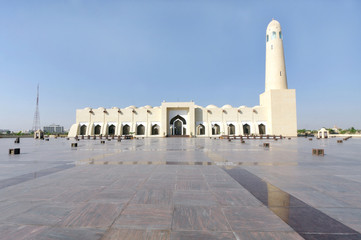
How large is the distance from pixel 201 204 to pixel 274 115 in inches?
1502

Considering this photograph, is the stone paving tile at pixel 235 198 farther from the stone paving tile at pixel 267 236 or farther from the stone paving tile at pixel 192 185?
the stone paving tile at pixel 267 236

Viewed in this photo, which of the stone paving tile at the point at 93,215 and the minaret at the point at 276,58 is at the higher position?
the minaret at the point at 276,58

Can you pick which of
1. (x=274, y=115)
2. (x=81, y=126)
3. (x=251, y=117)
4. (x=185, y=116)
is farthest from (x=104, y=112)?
(x=274, y=115)

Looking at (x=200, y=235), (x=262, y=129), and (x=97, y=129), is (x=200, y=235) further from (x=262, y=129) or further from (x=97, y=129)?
(x=97, y=129)

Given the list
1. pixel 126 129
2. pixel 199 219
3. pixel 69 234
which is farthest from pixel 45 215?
pixel 126 129

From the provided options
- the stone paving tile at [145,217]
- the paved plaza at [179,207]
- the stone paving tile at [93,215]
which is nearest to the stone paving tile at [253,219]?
the paved plaza at [179,207]

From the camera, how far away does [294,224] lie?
1841 mm

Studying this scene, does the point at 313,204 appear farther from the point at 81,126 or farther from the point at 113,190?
the point at 81,126

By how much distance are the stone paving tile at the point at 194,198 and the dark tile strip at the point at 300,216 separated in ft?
2.13

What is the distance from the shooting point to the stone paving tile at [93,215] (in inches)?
72.9

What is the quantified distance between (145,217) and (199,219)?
0.55 m

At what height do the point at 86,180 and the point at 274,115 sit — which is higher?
the point at 274,115

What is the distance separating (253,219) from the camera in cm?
196

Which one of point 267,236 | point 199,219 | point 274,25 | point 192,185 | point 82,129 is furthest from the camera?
point 82,129
